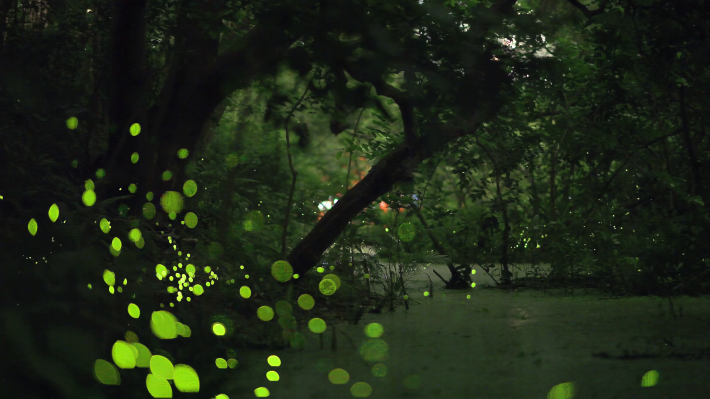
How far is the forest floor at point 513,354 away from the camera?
2.22 m

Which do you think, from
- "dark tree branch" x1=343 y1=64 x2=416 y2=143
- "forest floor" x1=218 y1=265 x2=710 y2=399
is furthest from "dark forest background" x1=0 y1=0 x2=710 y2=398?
"forest floor" x1=218 y1=265 x2=710 y2=399

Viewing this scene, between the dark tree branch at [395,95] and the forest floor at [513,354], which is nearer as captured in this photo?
the forest floor at [513,354]

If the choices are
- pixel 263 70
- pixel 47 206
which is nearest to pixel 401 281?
pixel 263 70

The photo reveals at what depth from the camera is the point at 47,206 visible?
2.84 meters

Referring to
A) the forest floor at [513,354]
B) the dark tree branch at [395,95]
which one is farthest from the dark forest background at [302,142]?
the forest floor at [513,354]

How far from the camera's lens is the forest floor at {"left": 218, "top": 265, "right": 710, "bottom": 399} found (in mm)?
2225

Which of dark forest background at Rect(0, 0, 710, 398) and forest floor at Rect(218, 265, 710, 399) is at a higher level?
dark forest background at Rect(0, 0, 710, 398)

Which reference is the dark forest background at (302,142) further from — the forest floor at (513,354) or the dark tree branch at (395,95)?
the forest floor at (513,354)

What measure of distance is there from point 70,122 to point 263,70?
92 cm

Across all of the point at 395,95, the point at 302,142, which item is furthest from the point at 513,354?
the point at 302,142

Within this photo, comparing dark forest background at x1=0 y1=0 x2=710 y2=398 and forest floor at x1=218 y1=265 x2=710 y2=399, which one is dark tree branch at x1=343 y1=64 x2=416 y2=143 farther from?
forest floor at x1=218 y1=265 x2=710 y2=399

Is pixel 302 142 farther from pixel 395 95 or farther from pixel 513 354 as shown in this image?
pixel 513 354

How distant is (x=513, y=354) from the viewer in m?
2.72

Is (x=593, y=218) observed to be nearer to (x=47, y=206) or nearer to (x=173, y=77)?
(x=173, y=77)
